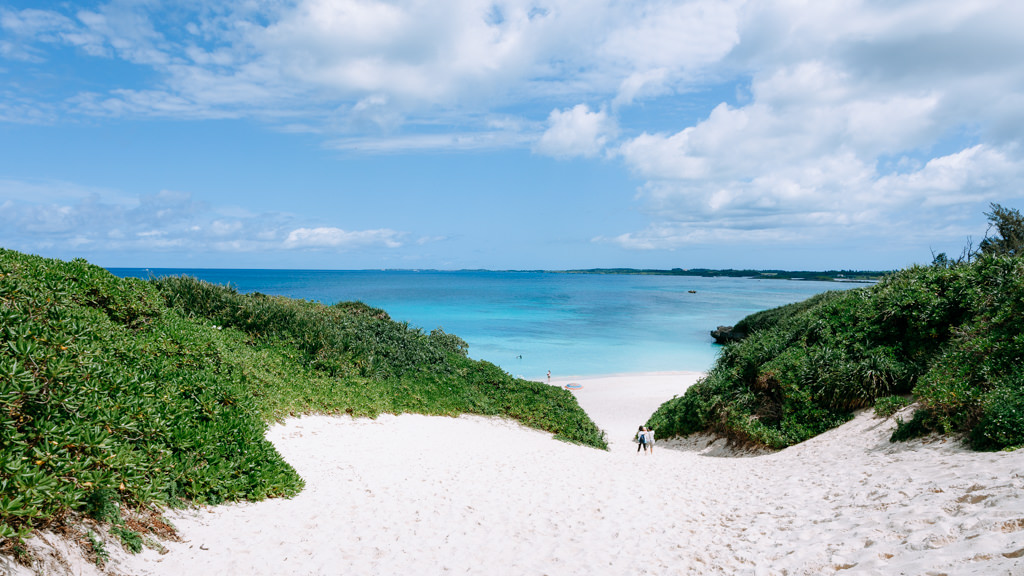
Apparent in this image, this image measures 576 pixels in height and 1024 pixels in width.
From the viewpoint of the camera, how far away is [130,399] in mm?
5496

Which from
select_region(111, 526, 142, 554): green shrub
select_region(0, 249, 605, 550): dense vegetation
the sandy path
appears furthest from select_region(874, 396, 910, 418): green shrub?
select_region(111, 526, 142, 554): green shrub

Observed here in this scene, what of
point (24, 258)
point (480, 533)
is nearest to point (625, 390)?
point (480, 533)

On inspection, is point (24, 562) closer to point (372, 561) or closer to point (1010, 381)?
point (372, 561)

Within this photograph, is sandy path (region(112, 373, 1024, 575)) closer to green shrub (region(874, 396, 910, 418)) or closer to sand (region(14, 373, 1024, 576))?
sand (region(14, 373, 1024, 576))

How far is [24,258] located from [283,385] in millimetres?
4954

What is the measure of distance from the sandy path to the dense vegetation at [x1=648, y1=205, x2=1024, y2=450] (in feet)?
3.03

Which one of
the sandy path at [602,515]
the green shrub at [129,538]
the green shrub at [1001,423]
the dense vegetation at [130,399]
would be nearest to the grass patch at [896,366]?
the green shrub at [1001,423]

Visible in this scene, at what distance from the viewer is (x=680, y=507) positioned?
25.8 feet

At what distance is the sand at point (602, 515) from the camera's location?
16.4 ft

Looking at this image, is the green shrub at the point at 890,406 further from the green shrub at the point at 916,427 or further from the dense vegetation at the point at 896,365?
the green shrub at the point at 916,427

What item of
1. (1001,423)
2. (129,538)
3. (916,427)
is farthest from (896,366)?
(129,538)

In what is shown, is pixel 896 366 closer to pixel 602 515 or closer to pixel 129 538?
pixel 602 515

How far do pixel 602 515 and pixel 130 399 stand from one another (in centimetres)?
611

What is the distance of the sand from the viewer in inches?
197
